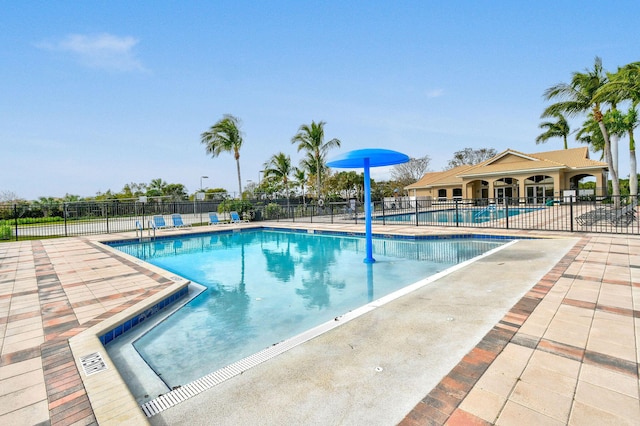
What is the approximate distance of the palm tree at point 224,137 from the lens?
2144cm

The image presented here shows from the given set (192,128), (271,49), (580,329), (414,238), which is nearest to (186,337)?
(580,329)

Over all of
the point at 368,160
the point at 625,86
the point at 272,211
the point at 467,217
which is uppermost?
Answer: the point at 625,86

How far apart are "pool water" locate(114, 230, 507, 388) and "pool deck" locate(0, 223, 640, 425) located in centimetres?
79

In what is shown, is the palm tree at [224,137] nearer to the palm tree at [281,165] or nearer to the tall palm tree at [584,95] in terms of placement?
the palm tree at [281,165]

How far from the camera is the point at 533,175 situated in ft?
93.0

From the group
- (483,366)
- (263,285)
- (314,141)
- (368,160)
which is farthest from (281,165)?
(483,366)

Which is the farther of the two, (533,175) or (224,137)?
(533,175)

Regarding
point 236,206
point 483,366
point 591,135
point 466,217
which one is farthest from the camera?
point 591,135

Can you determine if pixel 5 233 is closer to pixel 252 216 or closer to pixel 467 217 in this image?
pixel 252 216

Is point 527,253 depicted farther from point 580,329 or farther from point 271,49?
point 271,49

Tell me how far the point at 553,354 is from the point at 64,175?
4857cm

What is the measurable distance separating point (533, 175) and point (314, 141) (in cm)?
2043

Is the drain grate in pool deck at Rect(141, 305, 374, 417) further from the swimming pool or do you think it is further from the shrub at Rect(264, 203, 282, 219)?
the shrub at Rect(264, 203, 282, 219)

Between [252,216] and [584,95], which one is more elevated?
[584,95]
